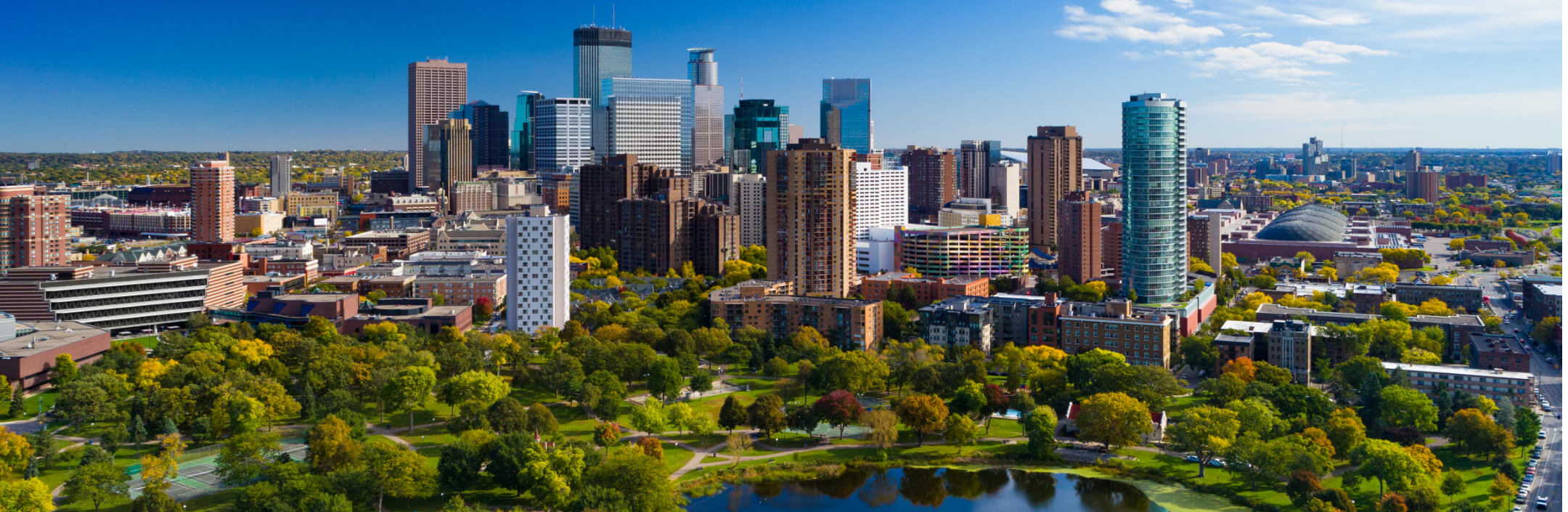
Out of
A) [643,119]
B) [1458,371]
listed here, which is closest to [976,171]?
[643,119]

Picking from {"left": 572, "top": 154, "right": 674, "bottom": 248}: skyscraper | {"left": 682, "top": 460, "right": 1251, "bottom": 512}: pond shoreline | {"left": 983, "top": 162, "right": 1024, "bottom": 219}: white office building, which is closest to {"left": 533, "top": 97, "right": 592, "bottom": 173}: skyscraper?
{"left": 983, "top": 162, "right": 1024, "bottom": 219}: white office building

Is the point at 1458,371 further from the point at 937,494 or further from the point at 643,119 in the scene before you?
the point at 643,119

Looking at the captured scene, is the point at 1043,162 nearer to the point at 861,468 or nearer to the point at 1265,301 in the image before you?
the point at 1265,301

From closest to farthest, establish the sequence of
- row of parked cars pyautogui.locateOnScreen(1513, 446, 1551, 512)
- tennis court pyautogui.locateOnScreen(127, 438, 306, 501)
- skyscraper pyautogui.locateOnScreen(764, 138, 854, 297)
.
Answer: row of parked cars pyautogui.locateOnScreen(1513, 446, 1551, 512) → tennis court pyautogui.locateOnScreen(127, 438, 306, 501) → skyscraper pyautogui.locateOnScreen(764, 138, 854, 297)

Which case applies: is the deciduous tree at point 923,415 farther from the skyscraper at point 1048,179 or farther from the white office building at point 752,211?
the skyscraper at point 1048,179

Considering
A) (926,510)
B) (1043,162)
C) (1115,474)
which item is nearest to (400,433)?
(926,510)

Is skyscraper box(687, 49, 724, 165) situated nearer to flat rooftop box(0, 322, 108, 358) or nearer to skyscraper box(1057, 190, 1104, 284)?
skyscraper box(1057, 190, 1104, 284)
